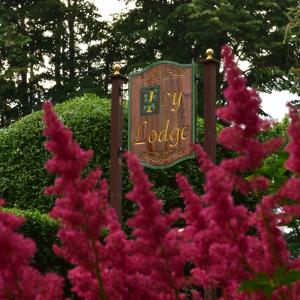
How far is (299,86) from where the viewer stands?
813 inches

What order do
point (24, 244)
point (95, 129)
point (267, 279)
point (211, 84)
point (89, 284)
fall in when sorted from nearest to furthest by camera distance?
point (24, 244) < point (267, 279) < point (89, 284) < point (211, 84) < point (95, 129)

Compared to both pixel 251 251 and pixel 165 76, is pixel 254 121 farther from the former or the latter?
pixel 165 76

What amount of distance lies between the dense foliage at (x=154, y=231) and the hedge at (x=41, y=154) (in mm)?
7878

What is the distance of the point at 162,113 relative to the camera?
7.94 meters

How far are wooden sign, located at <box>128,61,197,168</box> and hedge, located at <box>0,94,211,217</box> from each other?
143cm

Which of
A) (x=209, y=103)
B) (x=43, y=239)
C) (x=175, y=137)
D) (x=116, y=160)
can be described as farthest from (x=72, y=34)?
(x=43, y=239)

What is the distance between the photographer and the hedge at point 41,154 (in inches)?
375

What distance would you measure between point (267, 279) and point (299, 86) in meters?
19.8

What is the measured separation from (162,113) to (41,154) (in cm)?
315

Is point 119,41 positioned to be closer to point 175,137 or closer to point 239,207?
point 175,137

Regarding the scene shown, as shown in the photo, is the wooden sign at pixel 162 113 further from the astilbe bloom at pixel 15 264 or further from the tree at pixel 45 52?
the tree at pixel 45 52

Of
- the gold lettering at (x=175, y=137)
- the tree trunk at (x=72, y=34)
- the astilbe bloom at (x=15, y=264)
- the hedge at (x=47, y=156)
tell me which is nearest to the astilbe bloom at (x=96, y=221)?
the astilbe bloom at (x=15, y=264)

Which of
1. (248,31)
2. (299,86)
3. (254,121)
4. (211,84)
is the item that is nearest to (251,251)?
(254,121)

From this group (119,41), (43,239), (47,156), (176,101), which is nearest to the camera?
(43,239)
